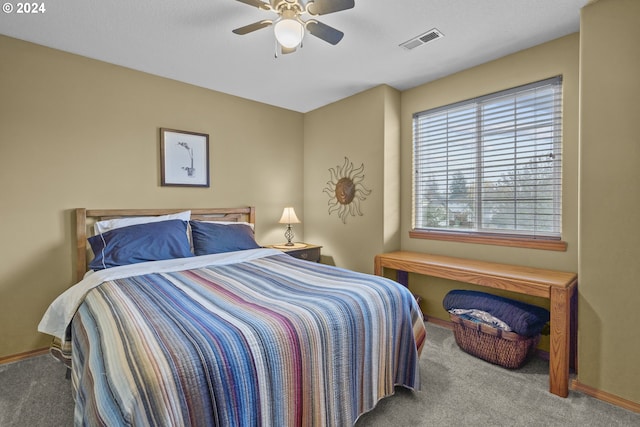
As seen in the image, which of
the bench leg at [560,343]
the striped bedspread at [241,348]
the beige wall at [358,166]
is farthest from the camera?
the beige wall at [358,166]

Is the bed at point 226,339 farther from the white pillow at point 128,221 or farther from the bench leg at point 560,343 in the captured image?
the bench leg at point 560,343

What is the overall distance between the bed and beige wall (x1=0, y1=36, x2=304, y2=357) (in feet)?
1.60

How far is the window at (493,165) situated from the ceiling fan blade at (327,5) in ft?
5.83

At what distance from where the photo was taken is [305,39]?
245 cm

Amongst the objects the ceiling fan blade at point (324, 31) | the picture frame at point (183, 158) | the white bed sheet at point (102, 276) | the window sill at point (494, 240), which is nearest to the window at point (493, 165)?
the window sill at point (494, 240)

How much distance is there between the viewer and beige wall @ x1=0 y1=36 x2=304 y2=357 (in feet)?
7.89

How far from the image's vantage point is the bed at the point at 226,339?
1056mm

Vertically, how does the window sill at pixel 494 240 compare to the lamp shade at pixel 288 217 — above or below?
below

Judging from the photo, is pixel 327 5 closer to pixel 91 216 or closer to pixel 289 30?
pixel 289 30

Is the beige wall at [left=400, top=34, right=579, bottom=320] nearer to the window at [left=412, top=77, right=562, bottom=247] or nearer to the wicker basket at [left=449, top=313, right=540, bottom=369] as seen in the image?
the window at [left=412, top=77, right=562, bottom=247]

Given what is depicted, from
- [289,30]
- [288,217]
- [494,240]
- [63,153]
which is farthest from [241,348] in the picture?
[288,217]

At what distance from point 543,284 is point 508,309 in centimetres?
36

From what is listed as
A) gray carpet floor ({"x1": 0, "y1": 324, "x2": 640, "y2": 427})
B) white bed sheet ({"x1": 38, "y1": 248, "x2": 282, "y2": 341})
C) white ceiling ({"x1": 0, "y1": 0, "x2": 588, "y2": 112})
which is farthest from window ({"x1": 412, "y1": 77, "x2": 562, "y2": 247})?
white bed sheet ({"x1": 38, "y1": 248, "x2": 282, "y2": 341})

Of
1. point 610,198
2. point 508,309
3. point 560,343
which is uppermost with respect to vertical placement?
point 610,198
